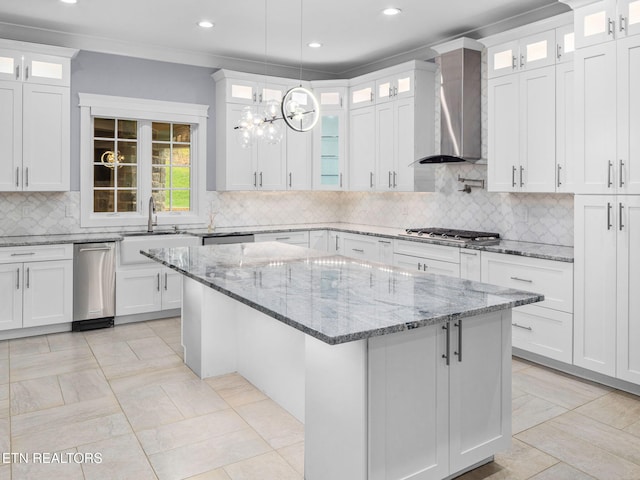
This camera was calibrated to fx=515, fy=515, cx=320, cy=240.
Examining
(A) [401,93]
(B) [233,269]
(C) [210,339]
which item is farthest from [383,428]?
(A) [401,93]

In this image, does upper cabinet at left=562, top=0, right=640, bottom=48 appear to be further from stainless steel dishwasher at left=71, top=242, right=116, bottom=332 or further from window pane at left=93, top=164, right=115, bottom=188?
window pane at left=93, top=164, right=115, bottom=188

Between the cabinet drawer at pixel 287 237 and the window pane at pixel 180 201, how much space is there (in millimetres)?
1028

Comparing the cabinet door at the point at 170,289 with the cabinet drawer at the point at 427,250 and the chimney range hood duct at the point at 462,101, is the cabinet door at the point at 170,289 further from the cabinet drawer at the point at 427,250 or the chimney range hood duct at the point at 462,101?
the chimney range hood duct at the point at 462,101

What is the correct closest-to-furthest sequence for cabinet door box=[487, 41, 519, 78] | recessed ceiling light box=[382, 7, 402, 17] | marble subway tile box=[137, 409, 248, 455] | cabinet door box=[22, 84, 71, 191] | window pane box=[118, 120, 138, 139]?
1. marble subway tile box=[137, 409, 248, 455]
2. cabinet door box=[487, 41, 519, 78]
3. recessed ceiling light box=[382, 7, 402, 17]
4. cabinet door box=[22, 84, 71, 191]
5. window pane box=[118, 120, 138, 139]

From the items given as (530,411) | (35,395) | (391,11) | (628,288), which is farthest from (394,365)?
(391,11)

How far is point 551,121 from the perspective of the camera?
4254 millimetres

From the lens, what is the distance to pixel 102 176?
5.82m

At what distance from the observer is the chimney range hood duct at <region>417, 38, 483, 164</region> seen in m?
5.02

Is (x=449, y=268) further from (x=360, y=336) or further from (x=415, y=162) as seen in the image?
(x=360, y=336)

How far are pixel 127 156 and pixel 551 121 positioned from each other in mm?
4481

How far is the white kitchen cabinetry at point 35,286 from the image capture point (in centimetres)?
473

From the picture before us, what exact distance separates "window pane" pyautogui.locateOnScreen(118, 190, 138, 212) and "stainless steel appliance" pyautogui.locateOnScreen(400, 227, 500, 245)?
10.3 feet

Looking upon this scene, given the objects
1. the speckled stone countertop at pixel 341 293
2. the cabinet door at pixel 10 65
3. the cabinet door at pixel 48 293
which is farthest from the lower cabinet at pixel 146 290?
the cabinet door at pixel 10 65

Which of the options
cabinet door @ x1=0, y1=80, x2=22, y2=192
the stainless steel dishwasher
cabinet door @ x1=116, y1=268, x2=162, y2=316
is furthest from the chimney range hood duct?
cabinet door @ x1=0, y1=80, x2=22, y2=192
